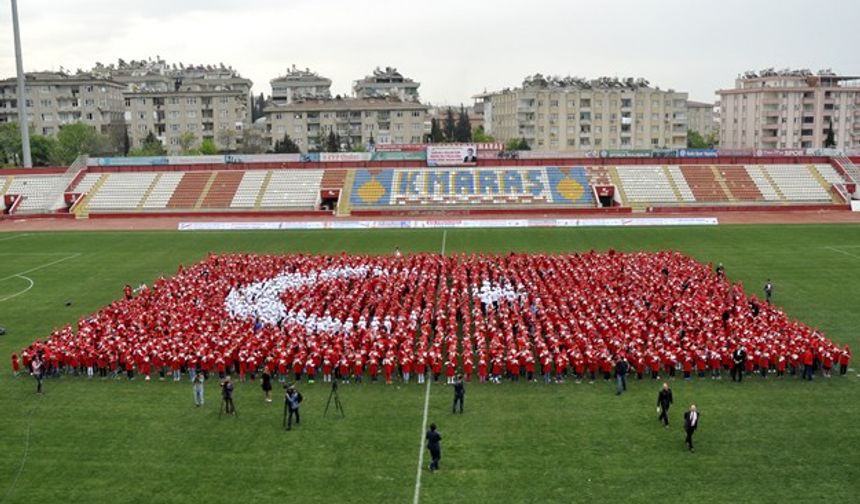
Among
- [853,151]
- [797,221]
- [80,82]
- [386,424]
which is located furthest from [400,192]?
[80,82]

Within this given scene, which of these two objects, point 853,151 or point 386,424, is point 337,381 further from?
point 853,151

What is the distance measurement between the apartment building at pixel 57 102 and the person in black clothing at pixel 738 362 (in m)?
95.7

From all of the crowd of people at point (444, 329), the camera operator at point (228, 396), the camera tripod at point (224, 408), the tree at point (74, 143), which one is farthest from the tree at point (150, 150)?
the camera operator at point (228, 396)

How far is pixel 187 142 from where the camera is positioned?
325ft

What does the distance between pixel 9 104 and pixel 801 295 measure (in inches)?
4004

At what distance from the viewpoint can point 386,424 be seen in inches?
700

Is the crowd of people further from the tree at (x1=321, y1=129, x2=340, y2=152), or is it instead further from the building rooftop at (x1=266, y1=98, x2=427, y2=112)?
the building rooftop at (x1=266, y1=98, x2=427, y2=112)

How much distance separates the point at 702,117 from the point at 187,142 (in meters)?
93.1

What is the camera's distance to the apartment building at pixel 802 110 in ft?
324

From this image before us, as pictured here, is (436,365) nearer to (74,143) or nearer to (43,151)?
(74,143)

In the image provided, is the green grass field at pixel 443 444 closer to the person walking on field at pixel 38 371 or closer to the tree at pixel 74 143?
the person walking on field at pixel 38 371

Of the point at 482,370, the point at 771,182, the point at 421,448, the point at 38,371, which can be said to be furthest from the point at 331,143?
the point at 421,448

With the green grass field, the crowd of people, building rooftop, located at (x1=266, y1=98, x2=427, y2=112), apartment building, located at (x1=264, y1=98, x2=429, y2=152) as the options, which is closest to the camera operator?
the green grass field

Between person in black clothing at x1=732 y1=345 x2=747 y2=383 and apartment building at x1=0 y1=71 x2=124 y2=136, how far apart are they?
314ft
